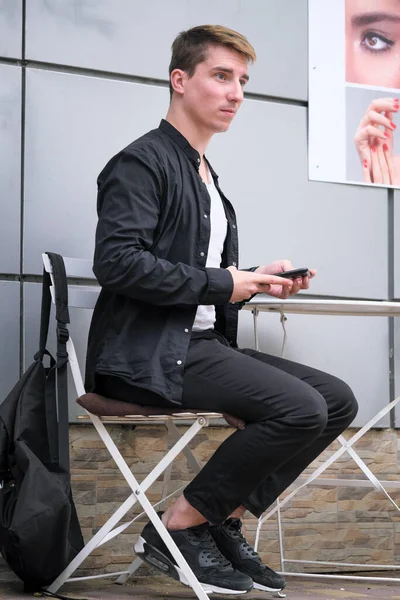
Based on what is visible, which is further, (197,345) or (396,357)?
(396,357)

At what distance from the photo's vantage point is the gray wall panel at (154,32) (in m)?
3.75

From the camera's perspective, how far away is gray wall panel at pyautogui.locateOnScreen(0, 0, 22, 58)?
366 centimetres

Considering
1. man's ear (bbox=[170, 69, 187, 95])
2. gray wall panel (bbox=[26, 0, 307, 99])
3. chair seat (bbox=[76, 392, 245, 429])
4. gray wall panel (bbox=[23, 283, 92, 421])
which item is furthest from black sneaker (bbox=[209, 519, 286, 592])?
gray wall panel (bbox=[26, 0, 307, 99])

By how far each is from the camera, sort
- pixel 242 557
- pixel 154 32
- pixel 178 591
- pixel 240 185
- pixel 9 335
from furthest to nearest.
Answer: pixel 240 185, pixel 154 32, pixel 9 335, pixel 178 591, pixel 242 557

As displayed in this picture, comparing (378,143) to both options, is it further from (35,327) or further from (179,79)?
(35,327)

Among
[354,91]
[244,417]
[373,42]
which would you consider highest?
[373,42]

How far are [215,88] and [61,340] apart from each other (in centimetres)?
97

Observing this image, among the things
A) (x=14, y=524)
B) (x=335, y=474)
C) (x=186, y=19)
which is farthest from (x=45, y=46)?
(x=335, y=474)

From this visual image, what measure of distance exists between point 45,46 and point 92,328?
1329 mm

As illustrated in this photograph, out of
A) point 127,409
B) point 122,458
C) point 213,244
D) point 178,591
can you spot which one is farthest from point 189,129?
point 178,591

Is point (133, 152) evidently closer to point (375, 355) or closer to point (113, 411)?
point (113, 411)

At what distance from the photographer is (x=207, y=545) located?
284 centimetres

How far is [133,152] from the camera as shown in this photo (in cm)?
295

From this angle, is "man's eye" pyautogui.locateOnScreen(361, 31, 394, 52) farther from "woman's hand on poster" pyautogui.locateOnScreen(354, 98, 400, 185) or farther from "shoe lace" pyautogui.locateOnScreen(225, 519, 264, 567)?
"shoe lace" pyautogui.locateOnScreen(225, 519, 264, 567)
